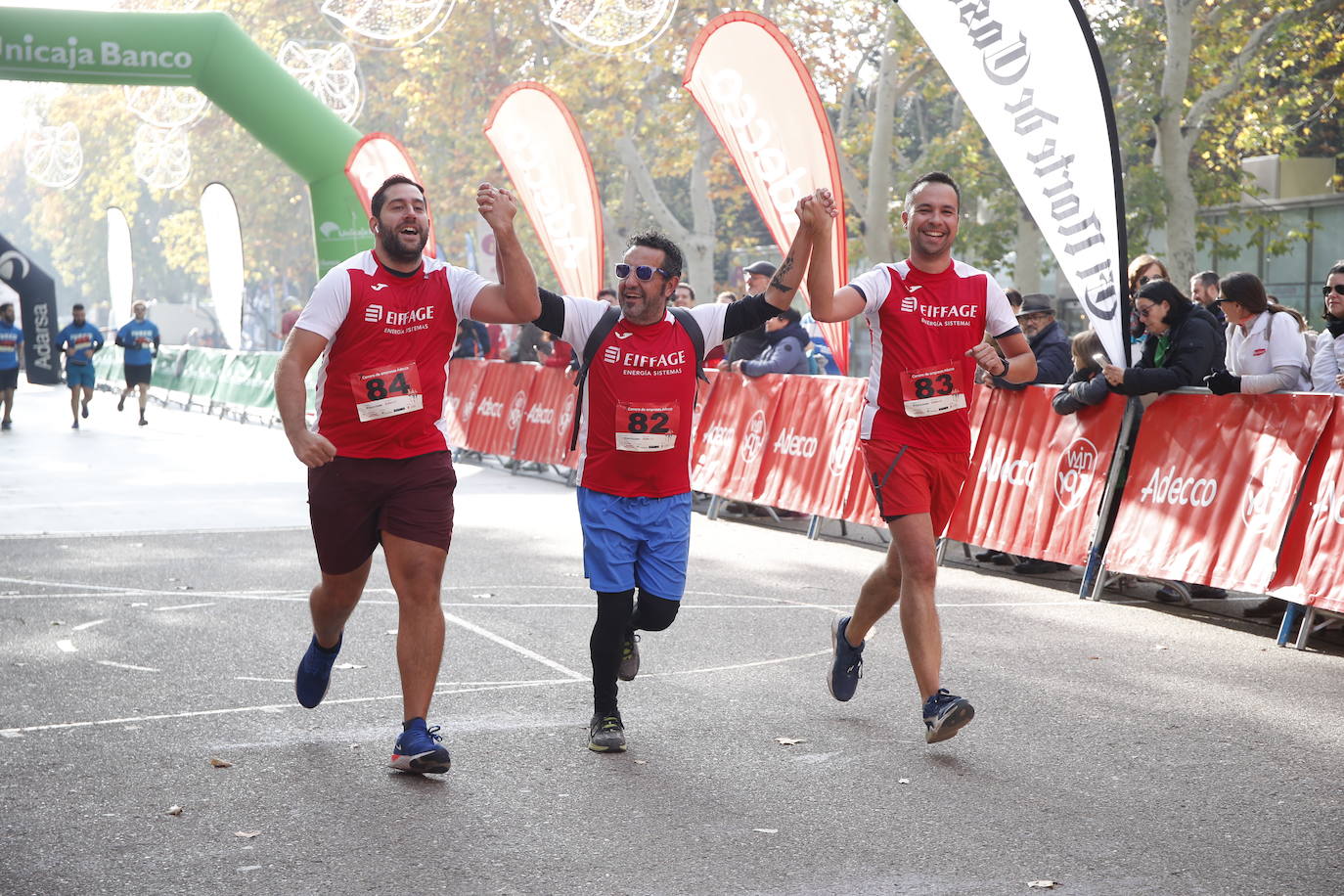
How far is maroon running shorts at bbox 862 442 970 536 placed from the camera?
6.11 metres

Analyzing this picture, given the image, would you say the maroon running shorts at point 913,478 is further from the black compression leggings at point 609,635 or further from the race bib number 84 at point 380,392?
the race bib number 84 at point 380,392

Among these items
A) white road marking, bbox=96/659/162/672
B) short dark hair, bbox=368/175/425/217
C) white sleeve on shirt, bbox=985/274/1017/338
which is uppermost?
short dark hair, bbox=368/175/425/217

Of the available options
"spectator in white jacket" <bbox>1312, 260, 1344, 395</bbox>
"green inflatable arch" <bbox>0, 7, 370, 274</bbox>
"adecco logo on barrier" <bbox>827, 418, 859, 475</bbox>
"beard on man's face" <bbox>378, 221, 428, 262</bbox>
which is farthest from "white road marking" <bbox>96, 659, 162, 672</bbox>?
"green inflatable arch" <bbox>0, 7, 370, 274</bbox>

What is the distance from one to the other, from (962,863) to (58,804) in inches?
109

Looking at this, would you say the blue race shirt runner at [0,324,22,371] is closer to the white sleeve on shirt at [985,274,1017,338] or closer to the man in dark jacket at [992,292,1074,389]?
the man in dark jacket at [992,292,1074,389]

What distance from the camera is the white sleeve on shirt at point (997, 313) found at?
6.19 metres

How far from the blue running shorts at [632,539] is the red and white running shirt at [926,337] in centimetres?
84

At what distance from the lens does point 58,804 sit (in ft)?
16.6

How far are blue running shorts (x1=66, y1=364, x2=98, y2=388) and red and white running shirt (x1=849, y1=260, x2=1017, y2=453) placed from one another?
22460 mm

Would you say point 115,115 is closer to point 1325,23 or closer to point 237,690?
point 1325,23

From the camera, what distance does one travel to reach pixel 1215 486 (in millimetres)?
8922

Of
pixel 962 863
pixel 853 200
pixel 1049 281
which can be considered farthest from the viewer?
pixel 1049 281

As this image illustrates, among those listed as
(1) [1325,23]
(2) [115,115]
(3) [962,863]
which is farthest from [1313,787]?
(2) [115,115]

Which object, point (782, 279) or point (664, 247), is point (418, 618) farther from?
point (782, 279)
